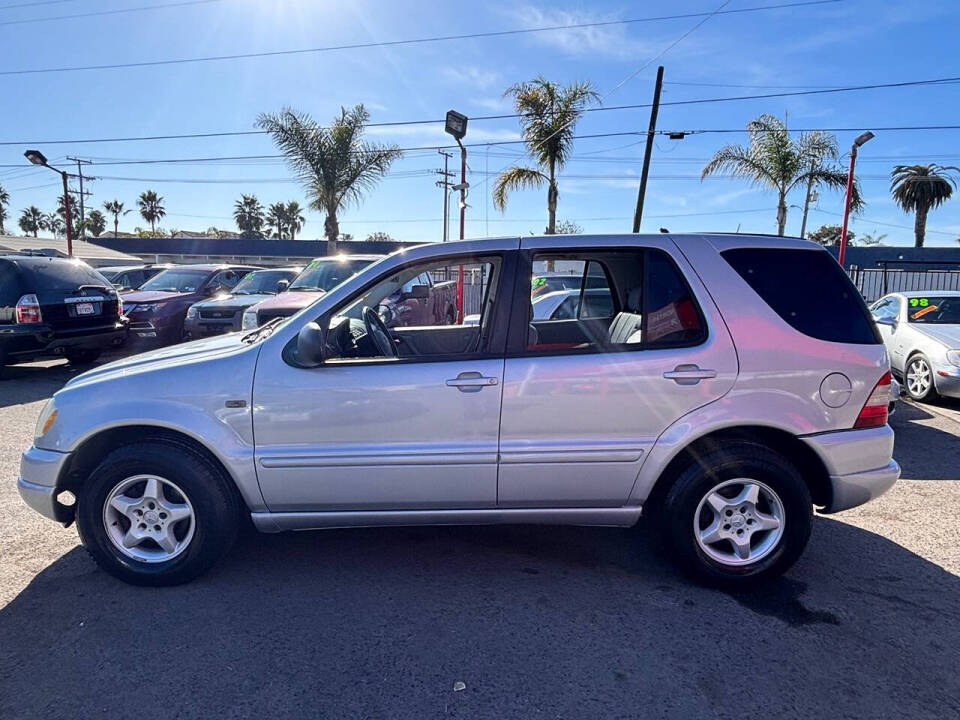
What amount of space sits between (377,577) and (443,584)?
38 cm

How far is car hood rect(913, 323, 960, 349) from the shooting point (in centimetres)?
746

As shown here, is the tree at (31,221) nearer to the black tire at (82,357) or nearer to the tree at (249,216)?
the tree at (249,216)

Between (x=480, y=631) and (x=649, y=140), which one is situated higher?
(x=649, y=140)

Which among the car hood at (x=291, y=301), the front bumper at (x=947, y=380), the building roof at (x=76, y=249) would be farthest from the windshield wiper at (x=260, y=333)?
the building roof at (x=76, y=249)

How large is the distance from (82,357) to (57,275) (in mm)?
1648

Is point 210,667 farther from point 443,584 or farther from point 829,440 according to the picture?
point 829,440

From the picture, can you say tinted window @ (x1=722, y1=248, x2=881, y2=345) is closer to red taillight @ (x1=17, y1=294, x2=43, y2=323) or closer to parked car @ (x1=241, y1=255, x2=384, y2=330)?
parked car @ (x1=241, y1=255, x2=384, y2=330)

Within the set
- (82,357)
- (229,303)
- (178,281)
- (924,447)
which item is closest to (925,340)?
(924,447)

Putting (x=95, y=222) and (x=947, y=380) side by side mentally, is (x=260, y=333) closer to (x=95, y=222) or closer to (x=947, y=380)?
(x=947, y=380)

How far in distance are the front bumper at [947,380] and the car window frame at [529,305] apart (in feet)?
19.4

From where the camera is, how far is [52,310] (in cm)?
856

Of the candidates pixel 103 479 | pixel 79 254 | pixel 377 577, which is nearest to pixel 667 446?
pixel 377 577

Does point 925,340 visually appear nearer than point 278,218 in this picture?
Yes

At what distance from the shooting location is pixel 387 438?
3.15 meters
